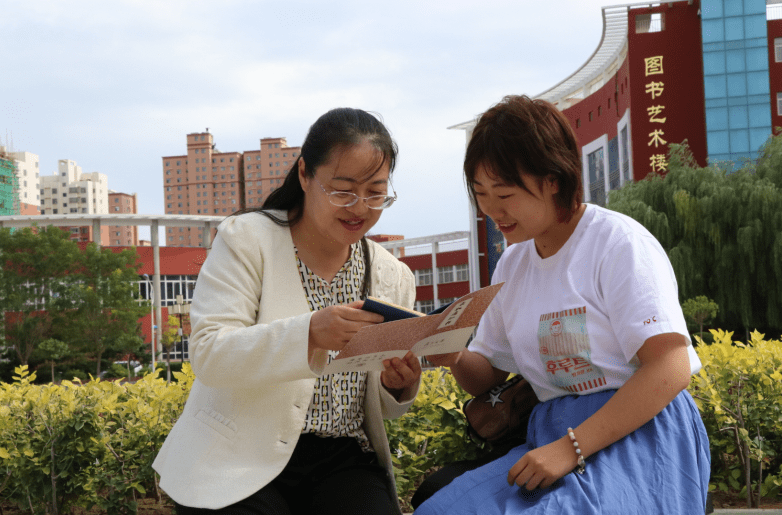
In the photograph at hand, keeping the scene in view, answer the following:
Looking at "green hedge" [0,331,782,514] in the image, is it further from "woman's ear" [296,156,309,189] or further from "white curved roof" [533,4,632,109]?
"white curved roof" [533,4,632,109]

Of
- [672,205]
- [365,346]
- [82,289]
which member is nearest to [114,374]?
[82,289]

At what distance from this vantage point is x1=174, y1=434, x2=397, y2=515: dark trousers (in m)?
1.82

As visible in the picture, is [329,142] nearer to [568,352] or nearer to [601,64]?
[568,352]

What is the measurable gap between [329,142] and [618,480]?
105cm

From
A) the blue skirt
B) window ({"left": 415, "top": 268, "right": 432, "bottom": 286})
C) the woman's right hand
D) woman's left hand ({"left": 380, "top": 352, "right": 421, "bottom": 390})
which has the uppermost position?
the woman's right hand

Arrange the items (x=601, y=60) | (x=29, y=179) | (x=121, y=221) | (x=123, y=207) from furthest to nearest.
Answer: (x=123, y=207), (x=29, y=179), (x=121, y=221), (x=601, y=60)

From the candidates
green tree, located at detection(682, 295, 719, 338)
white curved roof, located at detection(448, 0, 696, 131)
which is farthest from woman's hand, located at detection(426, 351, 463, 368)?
white curved roof, located at detection(448, 0, 696, 131)

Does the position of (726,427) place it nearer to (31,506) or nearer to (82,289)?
(31,506)

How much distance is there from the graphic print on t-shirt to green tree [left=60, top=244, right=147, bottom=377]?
24809mm

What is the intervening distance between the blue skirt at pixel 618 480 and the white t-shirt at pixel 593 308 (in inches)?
3.1

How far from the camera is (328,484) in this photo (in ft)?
6.12

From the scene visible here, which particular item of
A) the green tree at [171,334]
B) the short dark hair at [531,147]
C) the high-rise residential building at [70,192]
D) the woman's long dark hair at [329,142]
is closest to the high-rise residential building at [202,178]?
the high-rise residential building at [70,192]

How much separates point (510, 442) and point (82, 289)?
82.4 feet

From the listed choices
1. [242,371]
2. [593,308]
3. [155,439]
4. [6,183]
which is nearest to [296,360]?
[242,371]
